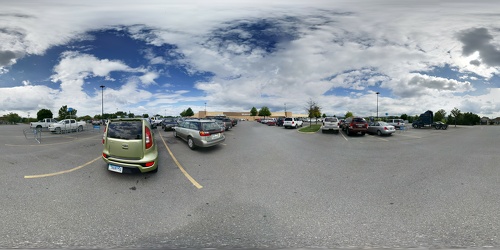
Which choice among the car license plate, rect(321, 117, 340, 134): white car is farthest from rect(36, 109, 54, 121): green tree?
the car license plate

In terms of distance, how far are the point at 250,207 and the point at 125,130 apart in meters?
3.96

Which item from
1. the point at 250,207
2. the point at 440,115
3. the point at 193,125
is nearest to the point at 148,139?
the point at 250,207

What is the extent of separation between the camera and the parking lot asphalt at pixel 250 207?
315cm

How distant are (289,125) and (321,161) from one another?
2172 cm

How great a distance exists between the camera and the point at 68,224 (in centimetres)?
341

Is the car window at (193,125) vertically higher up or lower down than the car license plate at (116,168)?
higher up

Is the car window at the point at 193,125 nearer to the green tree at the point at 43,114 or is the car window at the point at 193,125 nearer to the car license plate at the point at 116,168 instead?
the car license plate at the point at 116,168

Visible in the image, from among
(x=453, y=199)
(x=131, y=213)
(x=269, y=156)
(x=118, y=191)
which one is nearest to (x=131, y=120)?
(x=118, y=191)

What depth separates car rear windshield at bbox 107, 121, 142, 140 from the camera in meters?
5.64

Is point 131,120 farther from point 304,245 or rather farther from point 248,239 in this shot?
point 304,245

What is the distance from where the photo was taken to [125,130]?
5.73m

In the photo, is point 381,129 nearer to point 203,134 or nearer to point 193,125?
point 203,134

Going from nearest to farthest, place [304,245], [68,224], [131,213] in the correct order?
[304,245]
[68,224]
[131,213]

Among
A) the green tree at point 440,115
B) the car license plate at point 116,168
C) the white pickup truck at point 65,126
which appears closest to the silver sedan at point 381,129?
the car license plate at point 116,168
